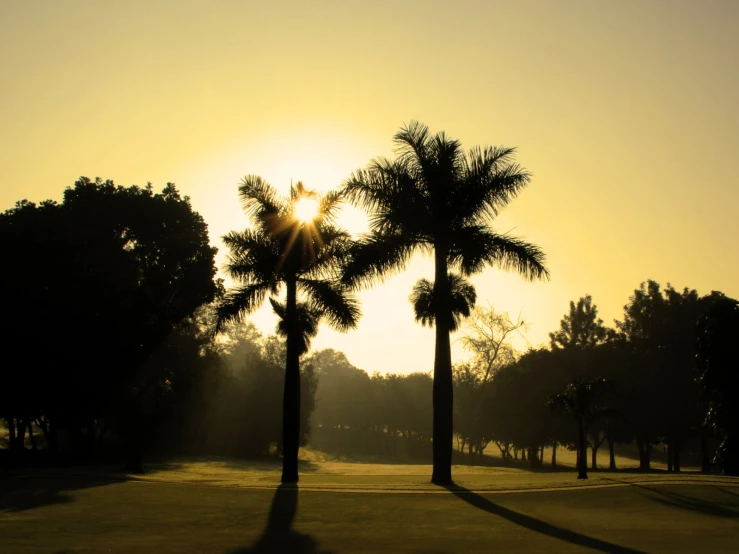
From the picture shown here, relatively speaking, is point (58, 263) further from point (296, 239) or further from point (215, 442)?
point (215, 442)

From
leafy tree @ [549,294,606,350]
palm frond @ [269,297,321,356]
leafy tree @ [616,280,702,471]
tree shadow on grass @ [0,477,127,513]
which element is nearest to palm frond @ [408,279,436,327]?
palm frond @ [269,297,321,356]

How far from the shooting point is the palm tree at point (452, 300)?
25.5 m

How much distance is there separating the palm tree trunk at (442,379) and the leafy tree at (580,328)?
233ft

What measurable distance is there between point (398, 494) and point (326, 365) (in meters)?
164

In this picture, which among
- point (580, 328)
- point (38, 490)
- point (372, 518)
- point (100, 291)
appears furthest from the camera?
point (580, 328)

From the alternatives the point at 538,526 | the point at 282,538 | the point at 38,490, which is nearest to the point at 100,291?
the point at 38,490

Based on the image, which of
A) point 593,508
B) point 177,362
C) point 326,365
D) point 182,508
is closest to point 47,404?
point 177,362

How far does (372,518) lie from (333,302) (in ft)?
40.5

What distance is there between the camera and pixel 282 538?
573 inches

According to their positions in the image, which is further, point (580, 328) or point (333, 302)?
point (580, 328)

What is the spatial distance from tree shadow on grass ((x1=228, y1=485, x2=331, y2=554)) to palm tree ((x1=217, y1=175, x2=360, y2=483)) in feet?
29.8

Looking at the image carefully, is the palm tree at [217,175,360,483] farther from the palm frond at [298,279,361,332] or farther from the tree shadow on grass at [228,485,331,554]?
the tree shadow on grass at [228,485,331,554]

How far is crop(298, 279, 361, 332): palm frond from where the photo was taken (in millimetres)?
28359

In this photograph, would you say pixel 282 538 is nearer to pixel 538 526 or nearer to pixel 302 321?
pixel 538 526
